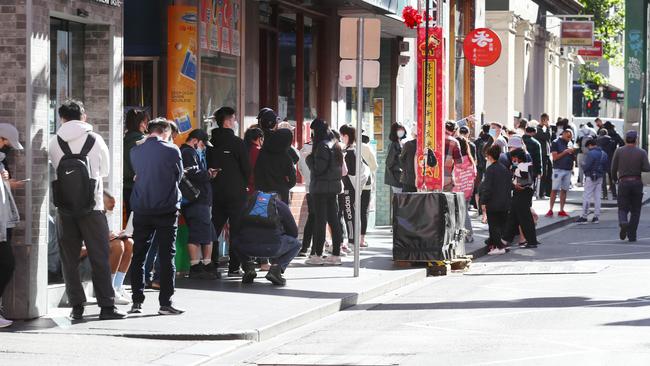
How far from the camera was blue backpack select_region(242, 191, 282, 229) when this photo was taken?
49.7 feet

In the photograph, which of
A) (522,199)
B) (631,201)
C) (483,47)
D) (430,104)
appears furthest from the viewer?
(483,47)

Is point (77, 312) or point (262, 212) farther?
point (262, 212)

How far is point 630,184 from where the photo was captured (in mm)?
23078

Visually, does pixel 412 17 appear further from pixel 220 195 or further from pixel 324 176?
pixel 220 195

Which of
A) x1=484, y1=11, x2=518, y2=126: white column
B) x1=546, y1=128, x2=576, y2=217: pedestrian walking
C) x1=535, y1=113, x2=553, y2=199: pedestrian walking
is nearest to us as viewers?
x1=546, y1=128, x2=576, y2=217: pedestrian walking

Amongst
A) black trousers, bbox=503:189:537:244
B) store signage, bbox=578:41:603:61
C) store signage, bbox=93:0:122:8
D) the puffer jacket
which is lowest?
black trousers, bbox=503:189:537:244

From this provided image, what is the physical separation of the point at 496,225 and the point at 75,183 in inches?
396

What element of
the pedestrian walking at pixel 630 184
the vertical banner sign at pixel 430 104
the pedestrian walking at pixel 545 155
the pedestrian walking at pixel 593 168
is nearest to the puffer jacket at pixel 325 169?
the vertical banner sign at pixel 430 104

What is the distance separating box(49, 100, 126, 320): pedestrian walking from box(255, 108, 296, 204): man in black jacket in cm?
423

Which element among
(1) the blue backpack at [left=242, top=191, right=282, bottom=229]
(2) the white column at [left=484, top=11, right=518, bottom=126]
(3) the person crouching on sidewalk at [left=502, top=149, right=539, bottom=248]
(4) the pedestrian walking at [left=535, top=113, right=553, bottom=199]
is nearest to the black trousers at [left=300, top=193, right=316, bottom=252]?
(1) the blue backpack at [left=242, top=191, right=282, bottom=229]

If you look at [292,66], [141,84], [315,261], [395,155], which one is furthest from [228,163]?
[395,155]

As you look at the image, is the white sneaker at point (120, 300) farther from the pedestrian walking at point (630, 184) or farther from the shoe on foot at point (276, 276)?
the pedestrian walking at point (630, 184)

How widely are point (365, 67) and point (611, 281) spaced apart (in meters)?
3.84

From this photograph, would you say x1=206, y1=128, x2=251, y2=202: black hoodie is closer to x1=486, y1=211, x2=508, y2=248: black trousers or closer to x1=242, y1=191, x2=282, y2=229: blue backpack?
x1=242, y1=191, x2=282, y2=229: blue backpack
